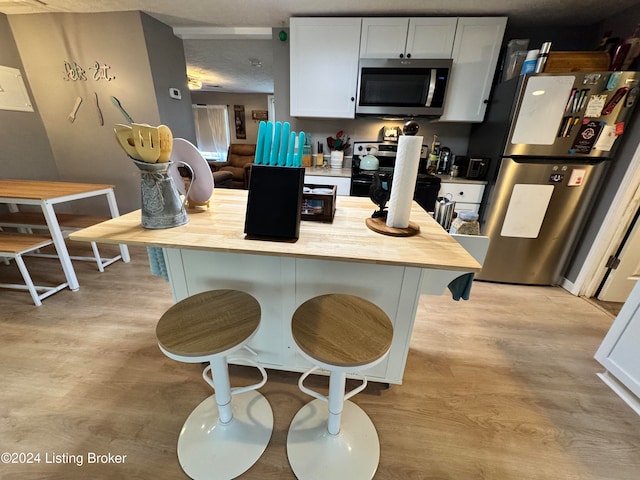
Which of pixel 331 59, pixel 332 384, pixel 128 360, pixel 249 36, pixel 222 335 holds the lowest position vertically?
pixel 128 360

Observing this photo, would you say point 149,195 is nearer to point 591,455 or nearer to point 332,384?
point 332,384

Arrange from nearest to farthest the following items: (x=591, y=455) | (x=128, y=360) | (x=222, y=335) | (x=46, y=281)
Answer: (x=222, y=335) → (x=591, y=455) → (x=128, y=360) → (x=46, y=281)

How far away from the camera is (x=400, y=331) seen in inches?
44.9

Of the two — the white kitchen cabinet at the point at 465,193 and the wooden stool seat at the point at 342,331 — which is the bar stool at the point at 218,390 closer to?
the wooden stool seat at the point at 342,331

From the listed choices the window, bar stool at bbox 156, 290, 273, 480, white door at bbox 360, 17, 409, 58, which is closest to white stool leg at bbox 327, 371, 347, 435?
bar stool at bbox 156, 290, 273, 480

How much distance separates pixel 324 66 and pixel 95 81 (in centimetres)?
→ 256

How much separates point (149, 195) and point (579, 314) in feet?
9.96

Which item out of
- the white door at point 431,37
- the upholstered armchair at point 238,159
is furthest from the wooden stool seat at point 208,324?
the upholstered armchair at point 238,159

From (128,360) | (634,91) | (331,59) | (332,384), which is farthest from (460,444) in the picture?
(331,59)

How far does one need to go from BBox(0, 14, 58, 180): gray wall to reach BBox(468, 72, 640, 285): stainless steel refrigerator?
4.88 meters

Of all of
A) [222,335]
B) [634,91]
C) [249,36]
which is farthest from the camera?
[249,36]

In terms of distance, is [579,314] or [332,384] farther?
[579,314]

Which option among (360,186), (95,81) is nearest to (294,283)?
(360,186)

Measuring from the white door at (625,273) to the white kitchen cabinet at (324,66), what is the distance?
2598 mm
